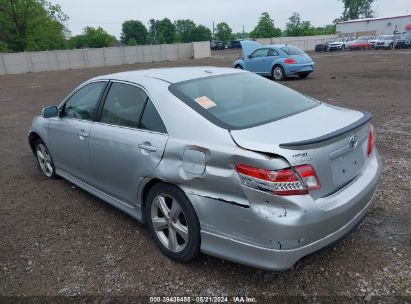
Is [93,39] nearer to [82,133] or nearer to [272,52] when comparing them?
[272,52]

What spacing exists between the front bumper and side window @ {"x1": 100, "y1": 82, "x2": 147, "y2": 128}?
1104 millimetres

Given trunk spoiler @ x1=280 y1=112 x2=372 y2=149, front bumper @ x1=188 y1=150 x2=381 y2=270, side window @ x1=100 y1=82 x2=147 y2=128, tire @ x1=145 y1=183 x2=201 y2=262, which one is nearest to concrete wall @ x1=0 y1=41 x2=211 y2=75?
side window @ x1=100 y1=82 x2=147 y2=128

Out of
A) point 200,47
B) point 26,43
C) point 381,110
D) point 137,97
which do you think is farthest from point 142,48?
point 137,97

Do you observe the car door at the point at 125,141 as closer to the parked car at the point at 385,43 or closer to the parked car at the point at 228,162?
the parked car at the point at 228,162

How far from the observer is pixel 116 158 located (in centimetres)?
350

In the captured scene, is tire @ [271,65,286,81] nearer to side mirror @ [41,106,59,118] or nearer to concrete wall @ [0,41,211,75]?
side mirror @ [41,106,59,118]

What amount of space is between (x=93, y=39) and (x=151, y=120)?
3358 inches

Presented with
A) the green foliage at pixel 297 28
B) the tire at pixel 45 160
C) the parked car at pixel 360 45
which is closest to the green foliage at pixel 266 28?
the green foliage at pixel 297 28

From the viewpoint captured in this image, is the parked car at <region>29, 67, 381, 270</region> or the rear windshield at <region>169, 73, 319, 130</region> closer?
the parked car at <region>29, 67, 381, 270</region>

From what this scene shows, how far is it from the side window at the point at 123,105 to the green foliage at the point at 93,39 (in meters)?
82.3

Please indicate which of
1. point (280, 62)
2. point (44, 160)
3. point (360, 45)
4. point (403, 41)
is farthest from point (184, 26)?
point (44, 160)

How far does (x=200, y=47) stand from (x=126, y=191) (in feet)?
149

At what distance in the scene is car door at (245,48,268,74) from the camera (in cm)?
1652

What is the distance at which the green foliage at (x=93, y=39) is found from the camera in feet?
266
